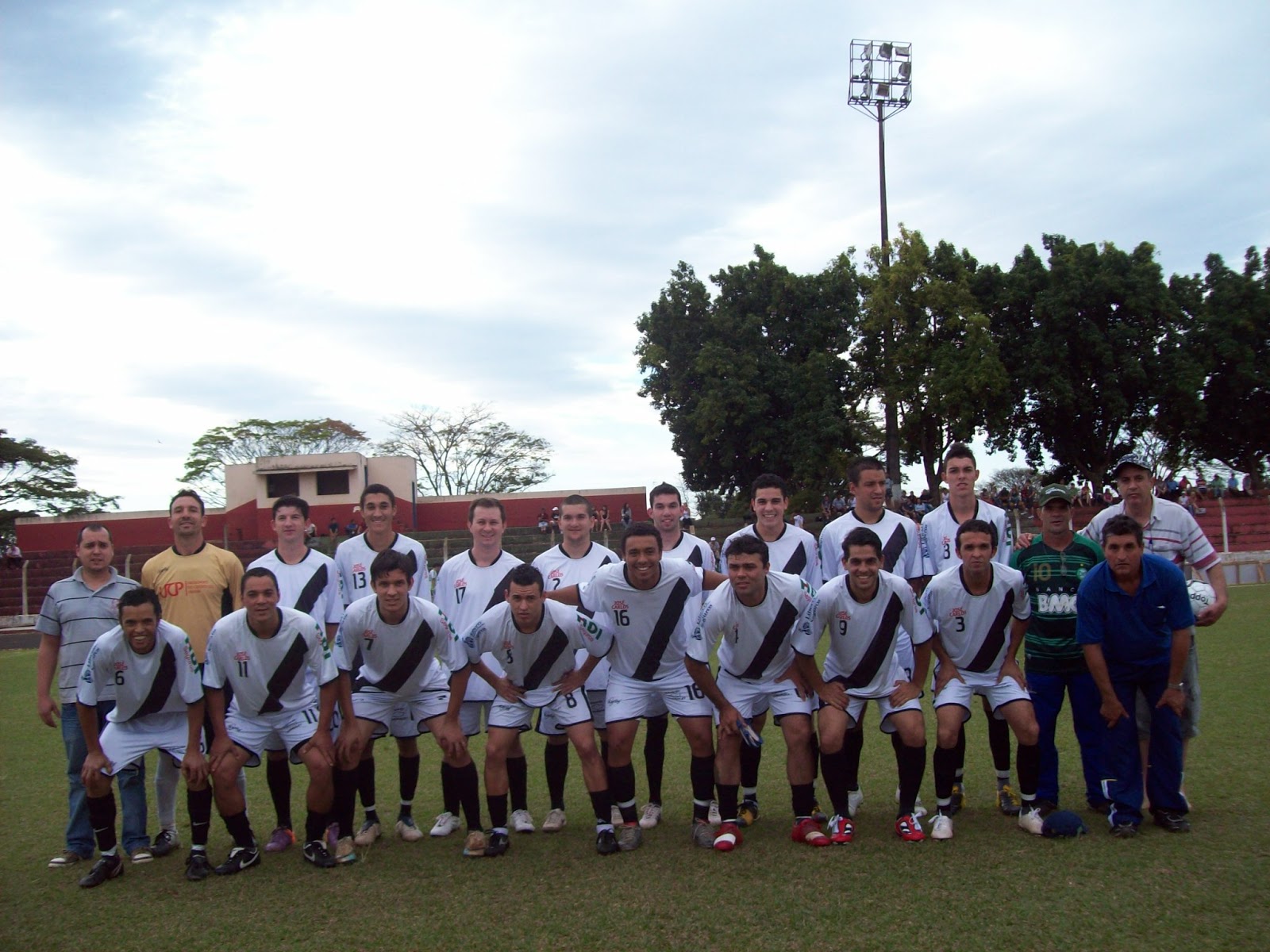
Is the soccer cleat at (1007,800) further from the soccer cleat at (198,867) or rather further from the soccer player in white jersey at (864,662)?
the soccer cleat at (198,867)

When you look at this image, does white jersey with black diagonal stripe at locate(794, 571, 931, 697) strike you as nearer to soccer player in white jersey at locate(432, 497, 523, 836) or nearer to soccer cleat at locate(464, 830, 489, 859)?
soccer player in white jersey at locate(432, 497, 523, 836)

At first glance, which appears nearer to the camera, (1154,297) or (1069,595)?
(1069,595)

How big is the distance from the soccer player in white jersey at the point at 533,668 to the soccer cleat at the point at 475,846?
169 millimetres

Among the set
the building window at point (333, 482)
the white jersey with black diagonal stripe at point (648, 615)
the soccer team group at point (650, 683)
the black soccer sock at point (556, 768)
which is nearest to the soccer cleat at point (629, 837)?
the soccer team group at point (650, 683)

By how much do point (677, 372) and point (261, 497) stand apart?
60.8ft

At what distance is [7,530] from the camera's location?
1511 inches

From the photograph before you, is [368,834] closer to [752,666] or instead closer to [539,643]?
[539,643]

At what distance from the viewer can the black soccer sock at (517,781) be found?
5844mm

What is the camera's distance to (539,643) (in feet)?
18.4

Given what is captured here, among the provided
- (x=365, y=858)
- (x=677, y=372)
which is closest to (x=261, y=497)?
(x=677, y=372)

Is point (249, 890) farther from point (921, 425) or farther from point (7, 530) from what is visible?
point (7, 530)

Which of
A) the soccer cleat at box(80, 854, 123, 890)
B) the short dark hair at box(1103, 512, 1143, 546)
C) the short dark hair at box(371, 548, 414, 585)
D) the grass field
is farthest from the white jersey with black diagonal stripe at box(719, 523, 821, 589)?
the soccer cleat at box(80, 854, 123, 890)

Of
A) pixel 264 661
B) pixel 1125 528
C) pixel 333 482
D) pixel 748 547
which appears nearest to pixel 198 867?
pixel 264 661

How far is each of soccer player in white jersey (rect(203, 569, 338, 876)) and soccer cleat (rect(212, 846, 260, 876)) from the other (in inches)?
0.6
